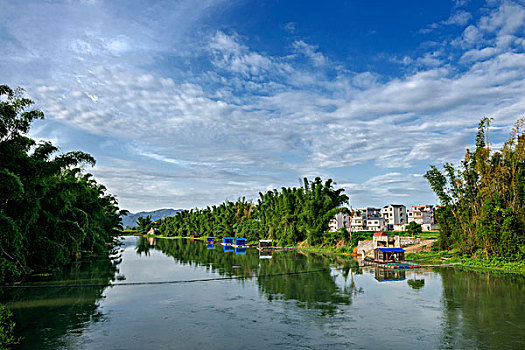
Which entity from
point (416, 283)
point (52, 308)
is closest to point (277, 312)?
point (52, 308)

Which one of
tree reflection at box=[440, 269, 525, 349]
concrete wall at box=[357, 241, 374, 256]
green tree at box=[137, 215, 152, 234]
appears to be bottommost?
tree reflection at box=[440, 269, 525, 349]

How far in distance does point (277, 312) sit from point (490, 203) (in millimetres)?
27981

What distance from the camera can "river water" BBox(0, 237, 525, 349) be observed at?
49.0ft

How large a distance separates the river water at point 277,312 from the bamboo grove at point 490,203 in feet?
16.6

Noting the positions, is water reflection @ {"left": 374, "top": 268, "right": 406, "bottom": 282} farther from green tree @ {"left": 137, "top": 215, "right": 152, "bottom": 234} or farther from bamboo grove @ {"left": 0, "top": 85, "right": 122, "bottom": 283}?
green tree @ {"left": 137, "top": 215, "right": 152, "bottom": 234}

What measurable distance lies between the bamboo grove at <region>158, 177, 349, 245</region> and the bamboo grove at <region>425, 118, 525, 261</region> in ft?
68.3

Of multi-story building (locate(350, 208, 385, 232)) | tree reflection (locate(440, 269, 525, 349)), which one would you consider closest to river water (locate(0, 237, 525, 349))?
tree reflection (locate(440, 269, 525, 349))

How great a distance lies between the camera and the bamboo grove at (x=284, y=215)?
65.9 m

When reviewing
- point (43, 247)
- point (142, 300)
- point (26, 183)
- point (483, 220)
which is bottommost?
point (142, 300)

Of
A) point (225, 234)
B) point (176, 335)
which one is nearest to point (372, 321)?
point (176, 335)

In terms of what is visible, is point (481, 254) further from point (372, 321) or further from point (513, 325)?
point (372, 321)

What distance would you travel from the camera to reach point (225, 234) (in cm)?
10669

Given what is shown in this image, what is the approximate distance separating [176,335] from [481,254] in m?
34.0

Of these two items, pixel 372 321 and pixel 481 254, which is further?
pixel 481 254
